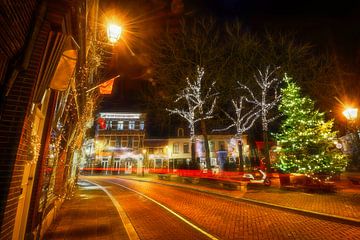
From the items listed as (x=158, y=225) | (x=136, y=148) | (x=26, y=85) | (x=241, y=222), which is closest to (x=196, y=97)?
(x=241, y=222)

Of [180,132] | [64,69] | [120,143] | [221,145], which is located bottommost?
[64,69]

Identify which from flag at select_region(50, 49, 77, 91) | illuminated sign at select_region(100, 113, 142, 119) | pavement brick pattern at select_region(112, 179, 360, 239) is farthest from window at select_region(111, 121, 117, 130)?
flag at select_region(50, 49, 77, 91)

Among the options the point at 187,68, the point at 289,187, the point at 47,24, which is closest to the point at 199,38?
the point at 187,68

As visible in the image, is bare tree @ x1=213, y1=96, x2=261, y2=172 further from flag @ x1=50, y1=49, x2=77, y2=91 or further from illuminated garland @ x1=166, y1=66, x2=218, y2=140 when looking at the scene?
flag @ x1=50, y1=49, x2=77, y2=91

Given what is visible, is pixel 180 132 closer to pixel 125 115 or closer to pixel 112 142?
pixel 125 115

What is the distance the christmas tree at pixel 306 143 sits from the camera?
15672 mm

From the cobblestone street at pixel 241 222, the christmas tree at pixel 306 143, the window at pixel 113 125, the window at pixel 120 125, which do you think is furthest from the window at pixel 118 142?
the cobblestone street at pixel 241 222

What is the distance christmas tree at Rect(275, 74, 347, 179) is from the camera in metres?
15.7

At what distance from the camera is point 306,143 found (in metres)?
16.1

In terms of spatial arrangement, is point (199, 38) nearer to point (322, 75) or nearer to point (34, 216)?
point (322, 75)

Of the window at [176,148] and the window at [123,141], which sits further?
the window at [123,141]

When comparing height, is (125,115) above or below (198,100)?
above

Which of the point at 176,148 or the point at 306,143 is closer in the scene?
the point at 306,143

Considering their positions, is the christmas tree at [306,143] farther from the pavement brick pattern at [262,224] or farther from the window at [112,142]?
the window at [112,142]
